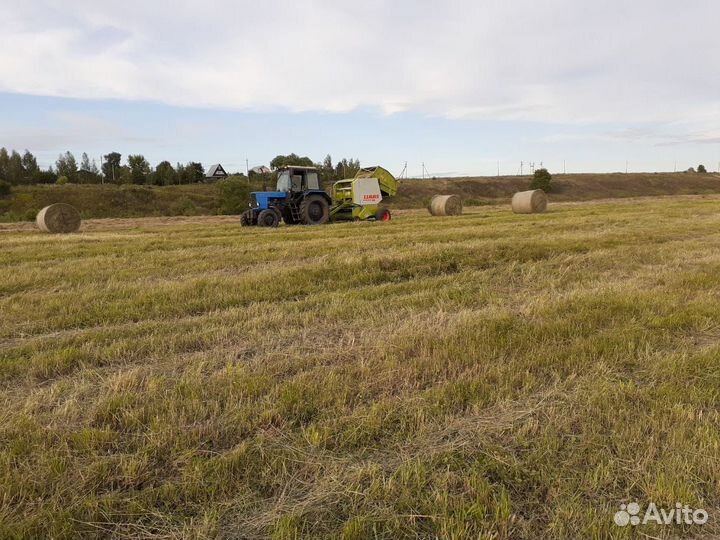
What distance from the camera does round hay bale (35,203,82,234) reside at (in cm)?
1973

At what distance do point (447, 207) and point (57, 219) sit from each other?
17879mm

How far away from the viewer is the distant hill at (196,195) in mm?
39625

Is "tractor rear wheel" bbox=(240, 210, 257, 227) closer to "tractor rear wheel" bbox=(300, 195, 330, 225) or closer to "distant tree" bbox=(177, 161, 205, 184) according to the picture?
"tractor rear wheel" bbox=(300, 195, 330, 225)

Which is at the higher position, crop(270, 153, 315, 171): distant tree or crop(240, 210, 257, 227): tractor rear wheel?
crop(270, 153, 315, 171): distant tree

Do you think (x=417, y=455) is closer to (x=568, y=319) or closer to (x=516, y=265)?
(x=568, y=319)

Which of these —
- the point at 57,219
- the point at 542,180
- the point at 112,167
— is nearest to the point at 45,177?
the point at 112,167

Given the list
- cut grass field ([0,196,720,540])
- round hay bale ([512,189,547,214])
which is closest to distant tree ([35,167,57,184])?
round hay bale ([512,189,547,214])

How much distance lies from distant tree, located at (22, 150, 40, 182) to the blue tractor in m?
43.9

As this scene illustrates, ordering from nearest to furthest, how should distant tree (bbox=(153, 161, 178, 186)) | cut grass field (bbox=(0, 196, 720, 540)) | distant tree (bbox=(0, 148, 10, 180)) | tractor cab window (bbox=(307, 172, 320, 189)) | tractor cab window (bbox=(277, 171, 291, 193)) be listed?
cut grass field (bbox=(0, 196, 720, 540))
tractor cab window (bbox=(277, 171, 291, 193))
tractor cab window (bbox=(307, 172, 320, 189))
distant tree (bbox=(0, 148, 10, 180))
distant tree (bbox=(153, 161, 178, 186))

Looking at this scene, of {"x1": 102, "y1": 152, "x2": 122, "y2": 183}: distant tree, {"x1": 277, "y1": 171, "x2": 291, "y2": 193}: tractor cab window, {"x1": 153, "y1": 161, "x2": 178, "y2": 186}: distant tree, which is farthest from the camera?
{"x1": 102, "y1": 152, "x2": 122, "y2": 183}: distant tree

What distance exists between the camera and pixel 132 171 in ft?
198

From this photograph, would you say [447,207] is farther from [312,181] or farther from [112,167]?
[112,167]

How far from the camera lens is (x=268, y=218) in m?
20.2

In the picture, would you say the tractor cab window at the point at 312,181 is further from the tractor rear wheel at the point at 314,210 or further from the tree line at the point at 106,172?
the tree line at the point at 106,172
